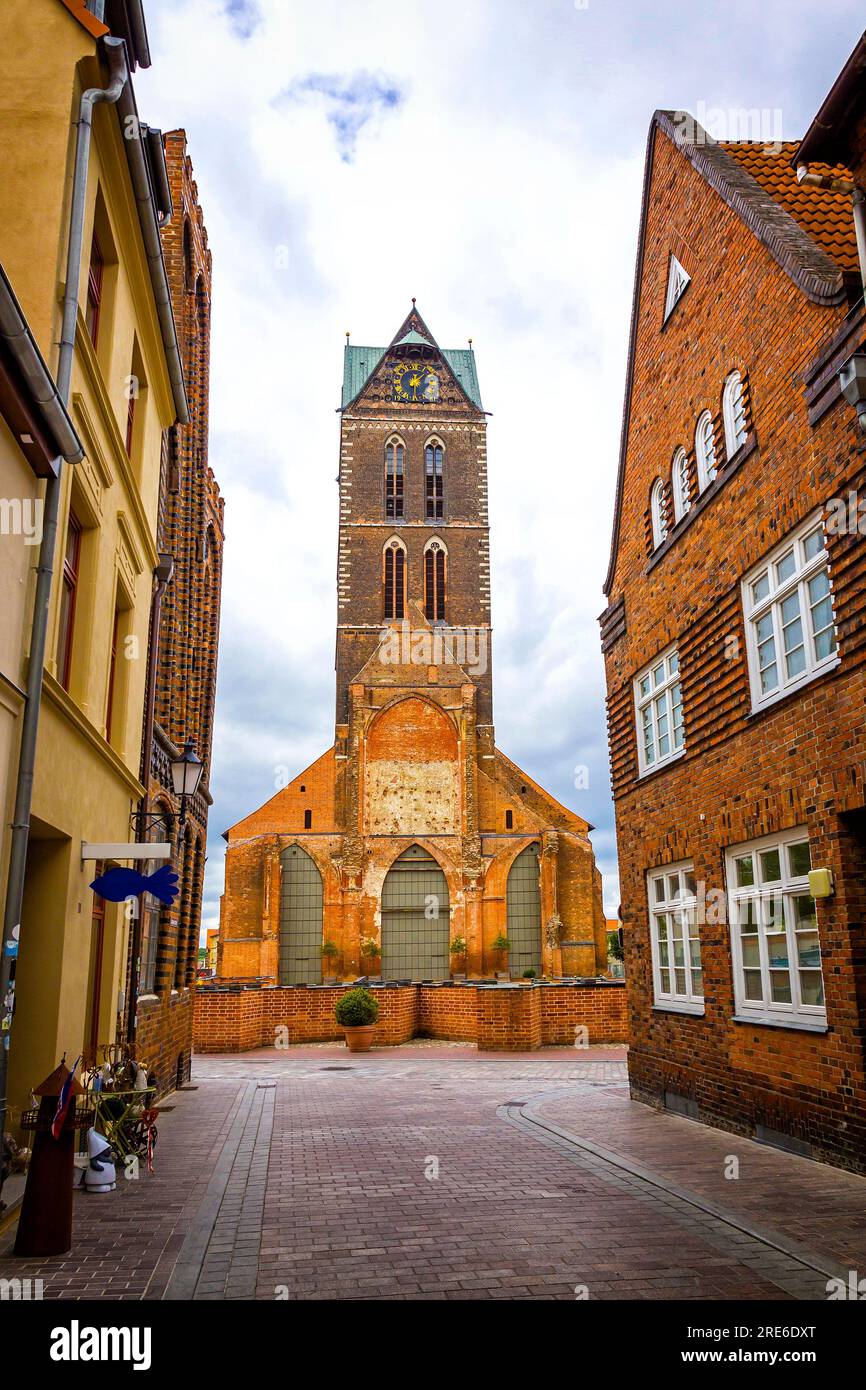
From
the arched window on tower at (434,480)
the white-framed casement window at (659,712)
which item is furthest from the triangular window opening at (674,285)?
the arched window on tower at (434,480)

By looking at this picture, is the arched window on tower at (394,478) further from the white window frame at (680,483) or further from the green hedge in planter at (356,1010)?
the white window frame at (680,483)

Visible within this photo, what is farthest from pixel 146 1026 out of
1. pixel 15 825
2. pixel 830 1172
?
pixel 830 1172

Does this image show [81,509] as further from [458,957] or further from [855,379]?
[458,957]

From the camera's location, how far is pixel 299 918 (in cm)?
4150

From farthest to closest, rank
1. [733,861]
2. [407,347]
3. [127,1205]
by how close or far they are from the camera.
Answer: [407,347] < [733,861] < [127,1205]

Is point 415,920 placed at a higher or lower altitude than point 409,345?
lower

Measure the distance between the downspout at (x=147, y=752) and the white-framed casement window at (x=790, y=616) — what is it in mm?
7135

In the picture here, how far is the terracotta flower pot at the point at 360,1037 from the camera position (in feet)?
75.2

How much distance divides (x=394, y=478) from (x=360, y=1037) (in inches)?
1463

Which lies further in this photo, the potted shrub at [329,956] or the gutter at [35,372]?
the potted shrub at [329,956]

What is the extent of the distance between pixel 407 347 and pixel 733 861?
173ft

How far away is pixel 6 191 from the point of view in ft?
25.7

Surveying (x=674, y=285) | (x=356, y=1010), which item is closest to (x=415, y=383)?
(x=356, y=1010)

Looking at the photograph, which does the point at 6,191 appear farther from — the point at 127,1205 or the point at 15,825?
the point at 127,1205
